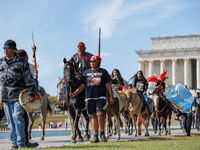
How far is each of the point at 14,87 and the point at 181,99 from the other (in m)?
→ 10.4

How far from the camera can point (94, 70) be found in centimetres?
993

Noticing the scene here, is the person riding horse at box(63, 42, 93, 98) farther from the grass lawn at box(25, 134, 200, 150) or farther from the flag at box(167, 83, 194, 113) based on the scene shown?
the flag at box(167, 83, 194, 113)

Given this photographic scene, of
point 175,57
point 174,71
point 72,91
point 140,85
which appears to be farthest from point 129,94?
point 174,71

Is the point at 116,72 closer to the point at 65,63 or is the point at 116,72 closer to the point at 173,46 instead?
the point at 65,63

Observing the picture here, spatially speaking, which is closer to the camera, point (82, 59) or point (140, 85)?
point (82, 59)

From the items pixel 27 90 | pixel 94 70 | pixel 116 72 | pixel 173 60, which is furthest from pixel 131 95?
pixel 173 60

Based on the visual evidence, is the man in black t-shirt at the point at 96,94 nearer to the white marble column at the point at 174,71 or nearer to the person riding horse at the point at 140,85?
the person riding horse at the point at 140,85

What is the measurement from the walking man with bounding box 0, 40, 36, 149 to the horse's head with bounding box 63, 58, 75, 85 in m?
2.24

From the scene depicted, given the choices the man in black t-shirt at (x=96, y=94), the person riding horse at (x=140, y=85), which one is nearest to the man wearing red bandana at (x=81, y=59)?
the man in black t-shirt at (x=96, y=94)

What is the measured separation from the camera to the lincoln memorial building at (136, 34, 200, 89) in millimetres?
81688

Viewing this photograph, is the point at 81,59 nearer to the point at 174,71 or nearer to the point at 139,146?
the point at 139,146

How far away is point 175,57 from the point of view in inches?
3236

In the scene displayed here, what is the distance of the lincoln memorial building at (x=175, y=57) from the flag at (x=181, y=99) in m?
64.7

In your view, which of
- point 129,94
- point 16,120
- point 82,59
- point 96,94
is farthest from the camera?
point 129,94
